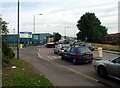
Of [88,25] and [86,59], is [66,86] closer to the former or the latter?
[86,59]

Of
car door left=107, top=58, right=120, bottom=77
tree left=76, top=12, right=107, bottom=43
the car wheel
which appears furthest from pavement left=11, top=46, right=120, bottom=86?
tree left=76, top=12, right=107, bottom=43

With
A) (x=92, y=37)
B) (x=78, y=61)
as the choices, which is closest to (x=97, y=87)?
(x=78, y=61)

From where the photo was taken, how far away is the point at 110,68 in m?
6.11

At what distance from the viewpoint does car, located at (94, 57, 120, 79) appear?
5771mm

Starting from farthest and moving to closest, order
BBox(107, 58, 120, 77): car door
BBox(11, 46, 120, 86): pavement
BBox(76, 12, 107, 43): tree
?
BBox(76, 12, 107, 43): tree → BBox(11, 46, 120, 86): pavement → BBox(107, 58, 120, 77): car door

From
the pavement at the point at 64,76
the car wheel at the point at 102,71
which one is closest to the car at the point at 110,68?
the car wheel at the point at 102,71

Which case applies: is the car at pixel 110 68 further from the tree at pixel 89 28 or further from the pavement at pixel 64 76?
the tree at pixel 89 28

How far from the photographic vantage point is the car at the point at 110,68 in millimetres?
5771

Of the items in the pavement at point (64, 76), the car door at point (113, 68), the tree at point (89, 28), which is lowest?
the pavement at point (64, 76)

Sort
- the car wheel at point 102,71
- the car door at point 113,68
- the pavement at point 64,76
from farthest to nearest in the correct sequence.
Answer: the car wheel at point 102,71 < the pavement at point 64,76 < the car door at point 113,68

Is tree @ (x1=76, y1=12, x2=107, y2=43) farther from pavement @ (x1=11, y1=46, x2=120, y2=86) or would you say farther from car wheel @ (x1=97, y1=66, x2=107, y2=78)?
car wheel @ (x1=97, y1=66, x2=107, y2=78)

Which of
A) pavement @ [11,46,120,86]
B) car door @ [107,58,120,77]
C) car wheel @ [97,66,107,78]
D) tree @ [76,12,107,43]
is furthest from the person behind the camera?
tree @ [76,12,107,43]

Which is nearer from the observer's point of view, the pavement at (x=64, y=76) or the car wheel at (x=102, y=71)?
the pavement at (x=64, y=76)

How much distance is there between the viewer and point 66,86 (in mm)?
5500
